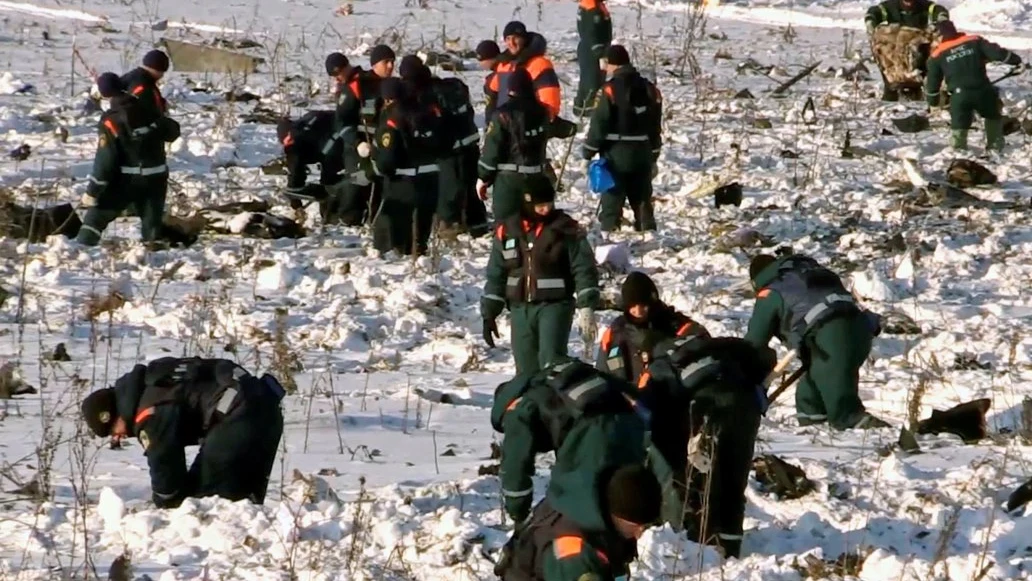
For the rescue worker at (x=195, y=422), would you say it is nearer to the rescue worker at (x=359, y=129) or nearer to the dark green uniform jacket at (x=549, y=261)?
the dark green uniform jacket at (x=549, y=261)

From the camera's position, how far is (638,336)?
8203 mm

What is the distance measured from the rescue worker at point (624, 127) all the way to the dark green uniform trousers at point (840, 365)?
4.52 m

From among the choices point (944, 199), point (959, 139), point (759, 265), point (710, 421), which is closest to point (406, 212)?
point (759, 265)

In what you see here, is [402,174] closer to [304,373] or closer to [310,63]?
[304,373]

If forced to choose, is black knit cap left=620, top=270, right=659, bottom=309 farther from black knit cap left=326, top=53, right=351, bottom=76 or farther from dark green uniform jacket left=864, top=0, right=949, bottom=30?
dark green uniform jacket left=864, top=0, right=949, bottom=30

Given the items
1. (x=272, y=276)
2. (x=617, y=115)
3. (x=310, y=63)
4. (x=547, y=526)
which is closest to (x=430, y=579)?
(x=547, y=526)

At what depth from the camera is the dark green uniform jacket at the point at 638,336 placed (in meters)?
8.14

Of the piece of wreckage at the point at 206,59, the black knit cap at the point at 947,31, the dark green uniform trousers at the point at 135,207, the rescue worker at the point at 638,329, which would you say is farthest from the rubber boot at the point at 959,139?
Answer: the rescue worker at the point at 638,329

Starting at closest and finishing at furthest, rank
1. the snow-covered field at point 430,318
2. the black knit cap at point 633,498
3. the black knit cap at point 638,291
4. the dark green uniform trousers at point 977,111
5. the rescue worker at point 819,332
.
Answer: the black knit cap at point 633,498 → the snow-covered field at point 430,318 → the black knit cap at point 638,291 → the rescue worker at point 819,332 → the dark green uniform trousers at point 977,111

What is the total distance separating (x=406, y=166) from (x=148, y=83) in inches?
86.0

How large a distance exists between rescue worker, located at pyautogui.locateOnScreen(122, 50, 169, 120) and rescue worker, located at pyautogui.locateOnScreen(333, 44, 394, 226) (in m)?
1.83

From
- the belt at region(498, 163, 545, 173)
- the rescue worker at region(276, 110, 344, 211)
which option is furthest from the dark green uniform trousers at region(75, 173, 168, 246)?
the belt at region(498, 163, 545, 173)

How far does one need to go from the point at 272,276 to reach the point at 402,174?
1382mm

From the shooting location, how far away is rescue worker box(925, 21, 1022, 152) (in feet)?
55.0
